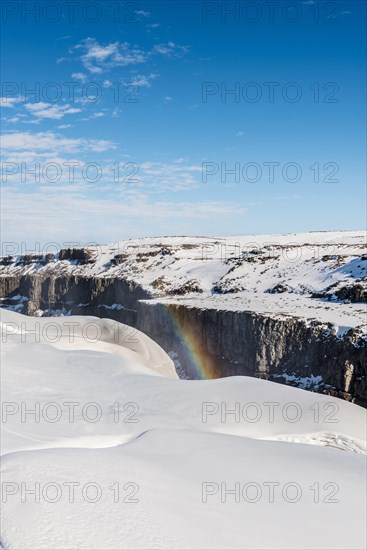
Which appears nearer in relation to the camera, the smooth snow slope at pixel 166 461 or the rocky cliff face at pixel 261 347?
the smooth snow slope at pixel 166 461

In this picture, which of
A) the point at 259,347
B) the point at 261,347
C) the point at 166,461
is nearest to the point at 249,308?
the point at 259,347

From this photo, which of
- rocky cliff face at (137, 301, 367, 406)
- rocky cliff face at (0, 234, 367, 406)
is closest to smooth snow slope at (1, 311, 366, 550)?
rocky cliff face at (137, 301, 367, 406)

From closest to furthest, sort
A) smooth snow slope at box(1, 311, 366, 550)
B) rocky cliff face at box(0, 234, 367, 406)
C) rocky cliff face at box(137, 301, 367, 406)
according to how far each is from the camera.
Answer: smooth snow slope at box(1, 311, 366, 550) → rocky cliff face at box(137, 301, 367, 406) → rocky cliff face at box(0, 234, 367, 406)

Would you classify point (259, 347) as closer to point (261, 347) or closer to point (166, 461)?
point (261, 347)

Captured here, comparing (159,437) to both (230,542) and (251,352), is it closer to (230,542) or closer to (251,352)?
(230,542)

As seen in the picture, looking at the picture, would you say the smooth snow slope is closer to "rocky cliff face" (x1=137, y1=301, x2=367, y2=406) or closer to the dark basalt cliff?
"rocky cliff face" (x1=137, y1=301, x2=367, y2=406)

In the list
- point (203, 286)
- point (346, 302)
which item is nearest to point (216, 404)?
point (346, 302)

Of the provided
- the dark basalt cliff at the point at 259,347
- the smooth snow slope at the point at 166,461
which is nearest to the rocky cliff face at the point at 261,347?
the dark basalt cliff at the point at 259,347

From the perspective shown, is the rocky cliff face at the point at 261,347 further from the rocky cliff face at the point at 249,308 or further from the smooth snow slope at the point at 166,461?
the smooth snow slope at the point at 166,461
